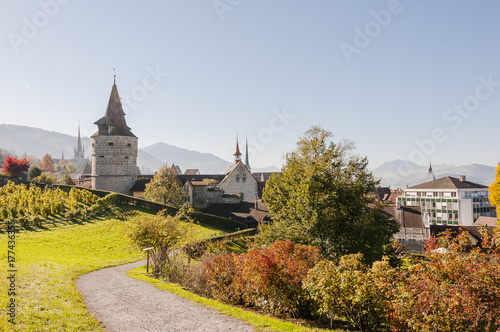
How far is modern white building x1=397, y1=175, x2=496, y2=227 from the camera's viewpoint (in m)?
64.7

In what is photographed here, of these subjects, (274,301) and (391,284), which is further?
(274,301)

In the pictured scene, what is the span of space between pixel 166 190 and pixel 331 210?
30.0 meters

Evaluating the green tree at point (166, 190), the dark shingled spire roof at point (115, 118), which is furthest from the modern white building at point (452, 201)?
the dark shingled spire roof at point (115, 118)

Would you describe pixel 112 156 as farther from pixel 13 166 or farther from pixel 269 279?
pixel 269 279

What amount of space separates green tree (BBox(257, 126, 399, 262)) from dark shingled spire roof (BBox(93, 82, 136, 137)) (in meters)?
36.4

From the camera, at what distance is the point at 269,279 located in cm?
1124

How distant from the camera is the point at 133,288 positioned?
44.6ft

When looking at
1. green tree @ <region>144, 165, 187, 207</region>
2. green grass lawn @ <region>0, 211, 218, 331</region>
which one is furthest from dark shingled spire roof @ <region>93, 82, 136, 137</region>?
green grass lawn @ <region>0, 211, 218, 331</region>

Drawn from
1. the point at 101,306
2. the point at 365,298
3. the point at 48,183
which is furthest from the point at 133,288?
the point at 48,183

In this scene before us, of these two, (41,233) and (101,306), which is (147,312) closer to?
(101,306)

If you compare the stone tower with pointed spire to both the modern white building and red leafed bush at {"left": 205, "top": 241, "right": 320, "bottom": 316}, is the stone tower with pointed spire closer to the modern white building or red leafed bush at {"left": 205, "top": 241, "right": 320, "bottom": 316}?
red leafed bush at {"left": 205, "top": 241, "right": 320, "bottom": 316}

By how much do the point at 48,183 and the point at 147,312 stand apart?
4539 centimetres

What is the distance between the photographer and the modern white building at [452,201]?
2547 inches

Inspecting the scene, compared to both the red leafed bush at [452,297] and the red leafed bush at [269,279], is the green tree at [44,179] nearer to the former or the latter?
the red leafed bush at [269,279]
